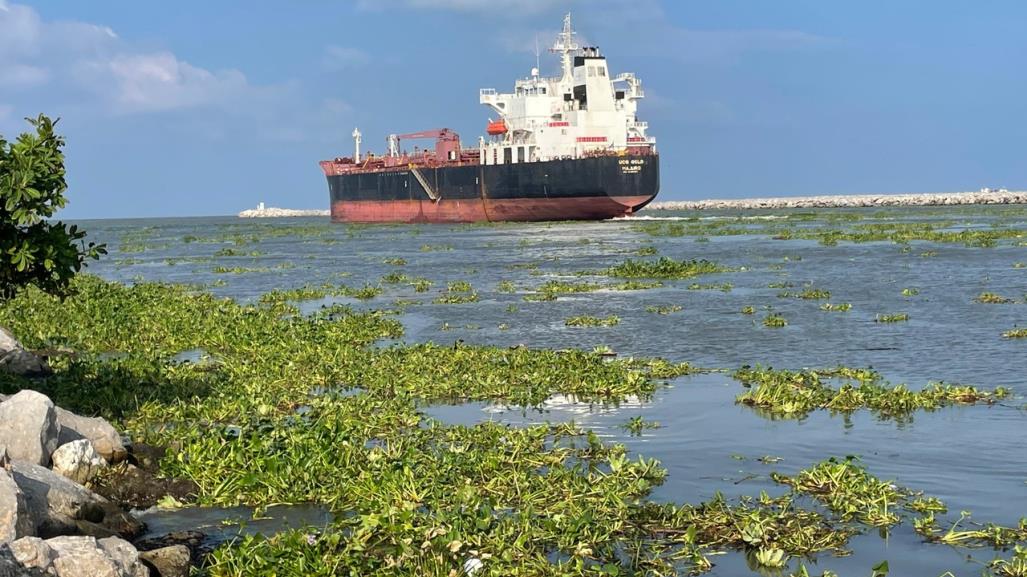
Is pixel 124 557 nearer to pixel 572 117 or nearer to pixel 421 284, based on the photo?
pixel 421 284

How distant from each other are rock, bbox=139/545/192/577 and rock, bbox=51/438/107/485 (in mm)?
2433

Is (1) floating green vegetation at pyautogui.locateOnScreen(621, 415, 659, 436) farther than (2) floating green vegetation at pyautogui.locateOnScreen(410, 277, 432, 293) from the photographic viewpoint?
No

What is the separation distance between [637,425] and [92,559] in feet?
24.1

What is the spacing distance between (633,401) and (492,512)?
5.77m

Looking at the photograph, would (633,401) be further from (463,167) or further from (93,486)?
(463,167)

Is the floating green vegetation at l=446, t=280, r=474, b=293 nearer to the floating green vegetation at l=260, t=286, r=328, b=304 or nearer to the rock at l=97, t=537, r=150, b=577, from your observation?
the floating green vegetation at l=260, t=286, r=328, b=304

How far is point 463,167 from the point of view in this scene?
82.3 metres

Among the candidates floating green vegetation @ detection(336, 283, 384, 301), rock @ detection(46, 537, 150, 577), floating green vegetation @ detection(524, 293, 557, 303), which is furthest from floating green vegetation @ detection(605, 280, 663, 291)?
rock @ detection(46, 537, 150, 577)

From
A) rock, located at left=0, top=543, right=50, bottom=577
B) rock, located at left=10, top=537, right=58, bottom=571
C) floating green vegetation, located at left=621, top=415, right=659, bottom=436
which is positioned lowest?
floating green vegetation, located at left=621, top=415, right=659, bottom=436

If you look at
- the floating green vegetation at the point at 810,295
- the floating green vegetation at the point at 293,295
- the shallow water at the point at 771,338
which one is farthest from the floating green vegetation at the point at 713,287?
the floating green vegetation at the point at 293,295

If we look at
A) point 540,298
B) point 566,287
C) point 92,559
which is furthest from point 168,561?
point 566,287

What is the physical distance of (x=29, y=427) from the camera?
32.1ft

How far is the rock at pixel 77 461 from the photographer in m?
10.3

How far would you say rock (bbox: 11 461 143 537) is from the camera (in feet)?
27.1
